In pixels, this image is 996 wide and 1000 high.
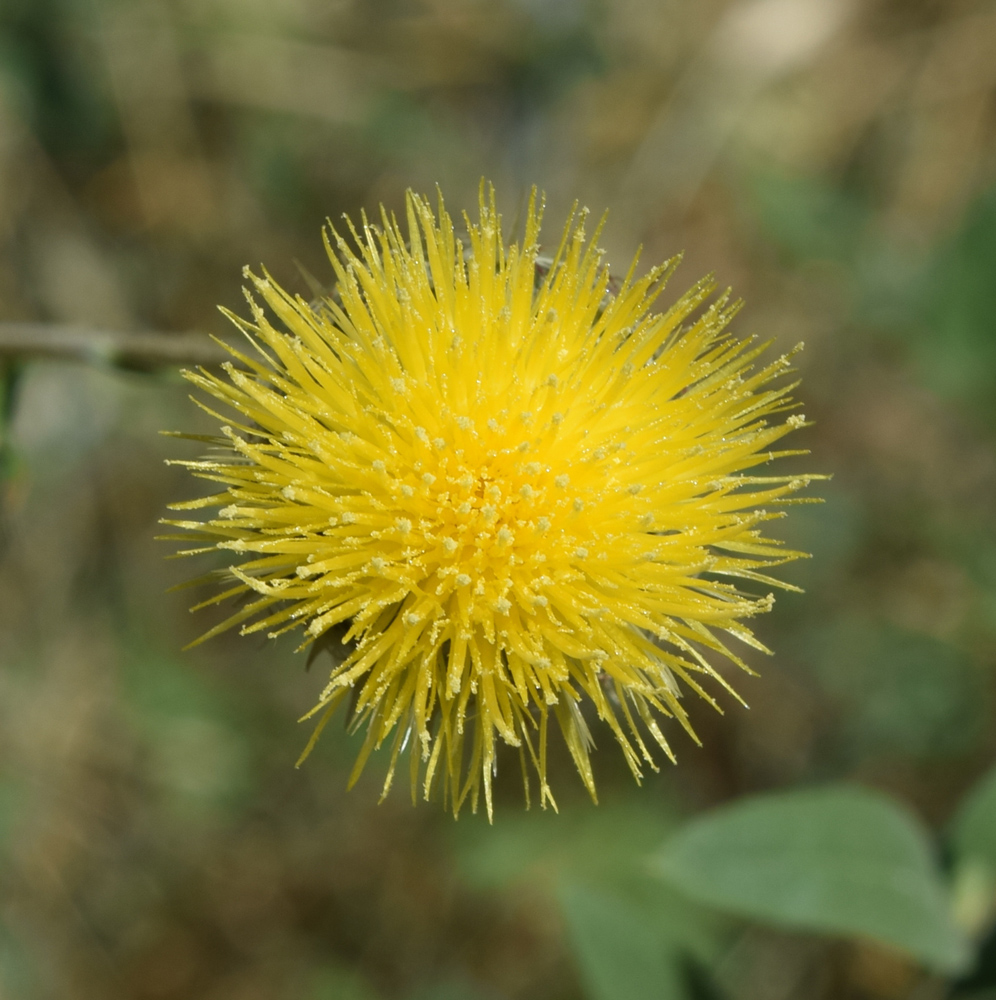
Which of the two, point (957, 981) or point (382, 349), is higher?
point (382, 349)

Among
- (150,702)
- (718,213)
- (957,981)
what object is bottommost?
(957,981)

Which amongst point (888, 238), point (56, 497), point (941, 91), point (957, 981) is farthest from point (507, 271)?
Result: point (941, 91)

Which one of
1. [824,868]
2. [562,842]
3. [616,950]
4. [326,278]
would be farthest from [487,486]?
[562,842]

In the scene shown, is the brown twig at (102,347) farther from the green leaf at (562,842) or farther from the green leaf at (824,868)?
the green leaf at (562,842)

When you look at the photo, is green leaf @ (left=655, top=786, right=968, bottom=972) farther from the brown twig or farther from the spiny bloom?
the brown twig

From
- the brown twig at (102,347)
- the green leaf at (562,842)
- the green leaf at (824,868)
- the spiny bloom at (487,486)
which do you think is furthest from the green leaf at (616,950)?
the brown twig at (102,347)

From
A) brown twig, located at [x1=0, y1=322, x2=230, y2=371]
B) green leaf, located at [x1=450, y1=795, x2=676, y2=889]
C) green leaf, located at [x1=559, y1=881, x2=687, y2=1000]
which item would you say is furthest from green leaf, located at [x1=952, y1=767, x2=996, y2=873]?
brown twig, located at [x1=0, y1=322, x2=230, y2=371]

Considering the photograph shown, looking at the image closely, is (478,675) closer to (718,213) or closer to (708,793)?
(708,793)
